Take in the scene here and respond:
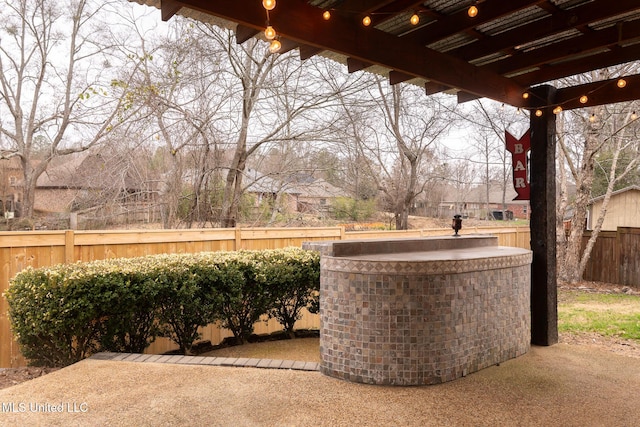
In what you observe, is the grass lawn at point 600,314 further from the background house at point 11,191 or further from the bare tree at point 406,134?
the background house at point 11,191

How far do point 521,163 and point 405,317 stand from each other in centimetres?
245

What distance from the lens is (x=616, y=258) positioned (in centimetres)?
1039

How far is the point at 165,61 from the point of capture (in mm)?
8906

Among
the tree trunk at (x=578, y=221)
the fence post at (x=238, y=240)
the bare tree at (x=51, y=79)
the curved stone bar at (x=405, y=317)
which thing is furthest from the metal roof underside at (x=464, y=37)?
the bare tree at (x=51, y=79)

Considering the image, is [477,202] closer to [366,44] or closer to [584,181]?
[584,181]

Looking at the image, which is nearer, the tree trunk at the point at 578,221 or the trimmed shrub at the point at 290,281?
the trimmed shrub at the point at 290,281

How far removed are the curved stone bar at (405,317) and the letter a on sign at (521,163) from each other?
1.39 metres

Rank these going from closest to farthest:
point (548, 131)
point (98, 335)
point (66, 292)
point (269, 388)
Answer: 1. point (269, 388)
2. point (66, 292)
3. point (98, 335)
4. point (548, 131)

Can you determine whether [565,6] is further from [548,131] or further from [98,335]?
[98,335]

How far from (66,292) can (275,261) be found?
2025 mm

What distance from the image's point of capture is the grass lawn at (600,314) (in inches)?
237

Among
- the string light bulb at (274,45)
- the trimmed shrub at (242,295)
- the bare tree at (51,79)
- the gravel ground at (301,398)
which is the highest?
the bare tree at (51,79)

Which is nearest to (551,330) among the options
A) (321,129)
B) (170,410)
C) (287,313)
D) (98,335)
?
(287,313)

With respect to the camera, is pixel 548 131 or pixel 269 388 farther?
pixel 548 131
